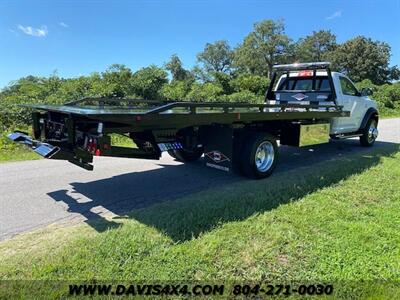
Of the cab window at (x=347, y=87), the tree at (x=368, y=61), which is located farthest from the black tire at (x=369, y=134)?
the tree at (x=368, y=61)

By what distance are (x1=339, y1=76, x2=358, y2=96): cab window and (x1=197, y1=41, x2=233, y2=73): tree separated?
252ft

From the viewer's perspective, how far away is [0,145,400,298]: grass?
3445mm

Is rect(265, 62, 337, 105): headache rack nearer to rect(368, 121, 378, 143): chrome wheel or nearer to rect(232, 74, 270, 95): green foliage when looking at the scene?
rect(368, 121, 378, 143): chrome wheel

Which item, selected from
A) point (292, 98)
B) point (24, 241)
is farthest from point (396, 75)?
point (24, 241)

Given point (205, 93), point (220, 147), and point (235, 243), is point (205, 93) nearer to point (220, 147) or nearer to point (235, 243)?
point (220, 147)

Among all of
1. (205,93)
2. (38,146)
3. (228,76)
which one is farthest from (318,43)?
(38,146)

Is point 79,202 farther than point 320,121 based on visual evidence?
No

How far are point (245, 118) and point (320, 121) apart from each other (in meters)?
2.95

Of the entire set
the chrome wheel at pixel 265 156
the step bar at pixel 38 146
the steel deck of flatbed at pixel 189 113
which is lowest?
the chrome wheel at pixel 265 156

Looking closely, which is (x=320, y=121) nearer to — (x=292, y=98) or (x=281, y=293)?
(x=292, y=98)

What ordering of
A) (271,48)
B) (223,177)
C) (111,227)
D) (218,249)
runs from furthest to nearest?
(271,48) < (223,177) < (111,227) < (218,249)

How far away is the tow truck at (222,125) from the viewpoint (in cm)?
505

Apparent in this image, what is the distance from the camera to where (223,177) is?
7098 mm

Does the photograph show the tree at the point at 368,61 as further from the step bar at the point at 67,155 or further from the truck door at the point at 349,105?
the step bar at the point at 67,155
